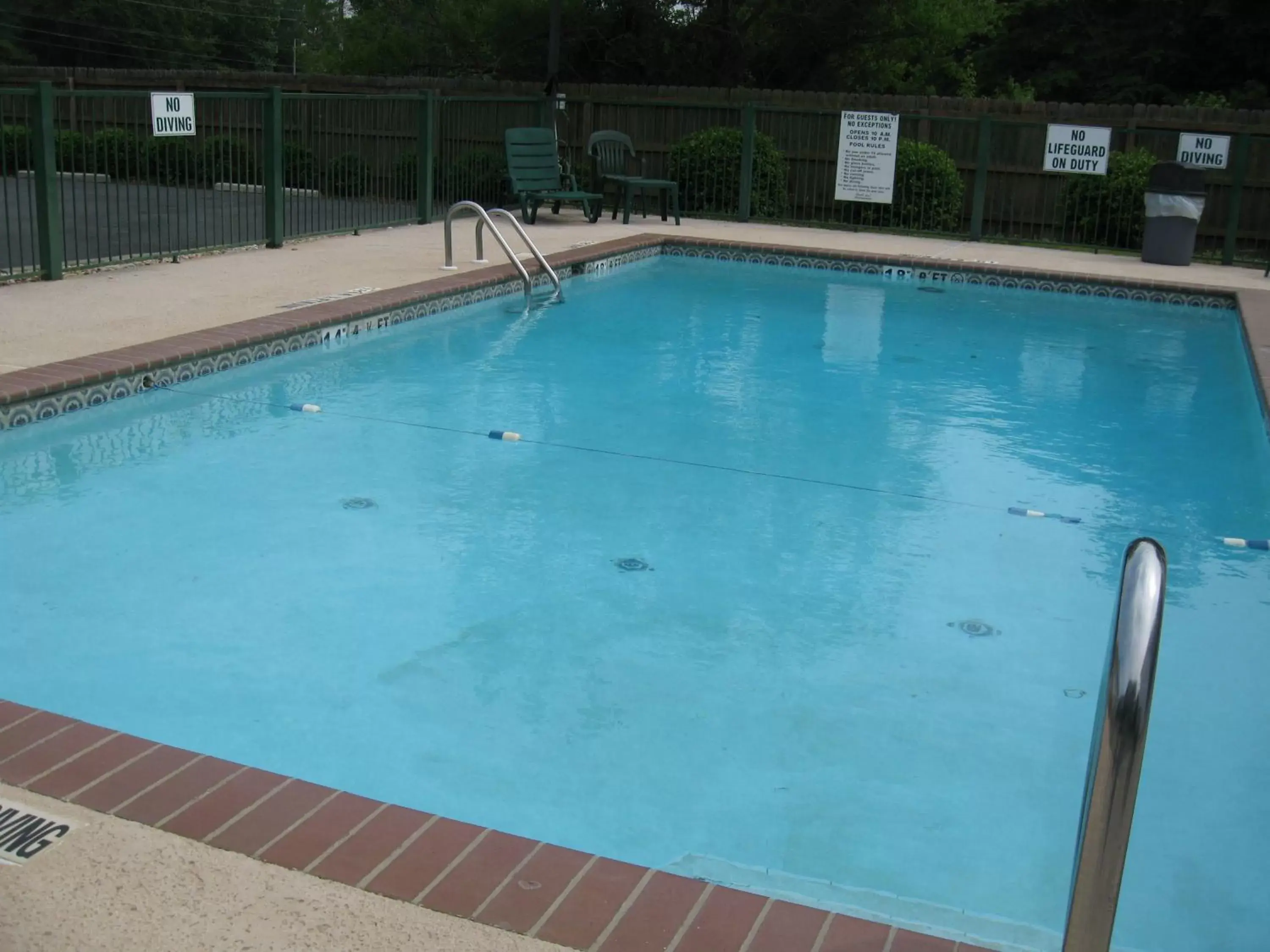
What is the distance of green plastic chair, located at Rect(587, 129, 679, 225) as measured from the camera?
47.9 feet

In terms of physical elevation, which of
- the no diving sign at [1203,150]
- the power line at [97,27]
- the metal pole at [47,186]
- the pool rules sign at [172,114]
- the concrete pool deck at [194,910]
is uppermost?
the power line at [97,27]

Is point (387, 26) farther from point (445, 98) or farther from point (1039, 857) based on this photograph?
point (1039, 857)

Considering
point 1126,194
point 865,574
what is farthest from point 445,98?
point 865,574

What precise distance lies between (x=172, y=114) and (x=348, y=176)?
296cm

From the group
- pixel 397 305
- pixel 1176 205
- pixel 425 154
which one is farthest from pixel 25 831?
pixel 1176 205

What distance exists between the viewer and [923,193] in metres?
15.1

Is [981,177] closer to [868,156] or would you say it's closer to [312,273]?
[868,156]

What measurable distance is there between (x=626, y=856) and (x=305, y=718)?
109 cm

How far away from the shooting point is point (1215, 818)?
142 inches

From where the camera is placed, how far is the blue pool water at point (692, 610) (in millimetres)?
3482

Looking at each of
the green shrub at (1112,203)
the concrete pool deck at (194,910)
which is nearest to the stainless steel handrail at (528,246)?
the green shrub at (1112,203)

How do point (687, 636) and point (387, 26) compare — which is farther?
point (387, 26)

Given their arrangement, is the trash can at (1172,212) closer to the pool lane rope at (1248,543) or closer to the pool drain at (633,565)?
the pool lane rope at (1248,543)

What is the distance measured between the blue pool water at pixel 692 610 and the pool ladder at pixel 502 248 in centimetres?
151
